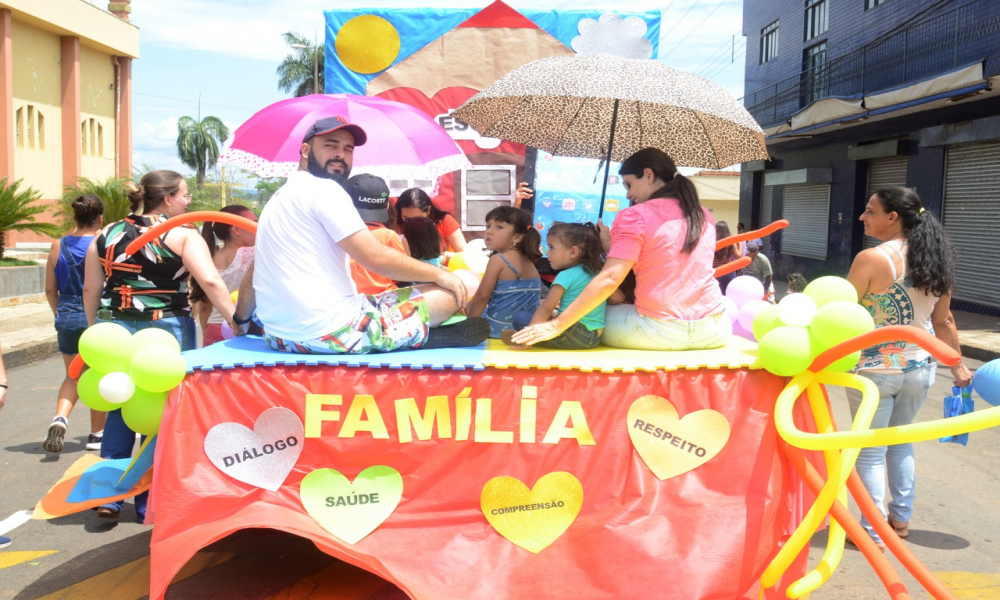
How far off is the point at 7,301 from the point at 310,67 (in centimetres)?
3627

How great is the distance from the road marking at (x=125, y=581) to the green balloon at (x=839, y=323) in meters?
3.02

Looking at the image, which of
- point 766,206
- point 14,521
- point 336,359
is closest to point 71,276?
point 14,521

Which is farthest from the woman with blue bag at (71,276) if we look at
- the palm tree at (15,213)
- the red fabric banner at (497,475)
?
the palm tree at (15,213)

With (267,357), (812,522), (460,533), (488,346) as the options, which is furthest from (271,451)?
(812,522)

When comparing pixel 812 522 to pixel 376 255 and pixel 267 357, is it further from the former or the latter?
pixel 267 357

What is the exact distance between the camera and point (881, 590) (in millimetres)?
3828

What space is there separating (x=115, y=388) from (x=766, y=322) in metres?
2.87

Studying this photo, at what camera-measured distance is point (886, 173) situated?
19453 mm

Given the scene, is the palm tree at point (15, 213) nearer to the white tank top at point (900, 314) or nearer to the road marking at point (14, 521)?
the road marking at point (14, 521)

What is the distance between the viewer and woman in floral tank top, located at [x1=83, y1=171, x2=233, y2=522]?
4398 mm

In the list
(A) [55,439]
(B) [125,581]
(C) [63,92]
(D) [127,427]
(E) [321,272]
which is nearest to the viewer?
(E) [321,272]

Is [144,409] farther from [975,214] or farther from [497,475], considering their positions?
[975,214]

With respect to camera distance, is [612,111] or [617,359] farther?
[612,111]

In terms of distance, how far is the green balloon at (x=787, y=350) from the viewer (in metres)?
3.40
